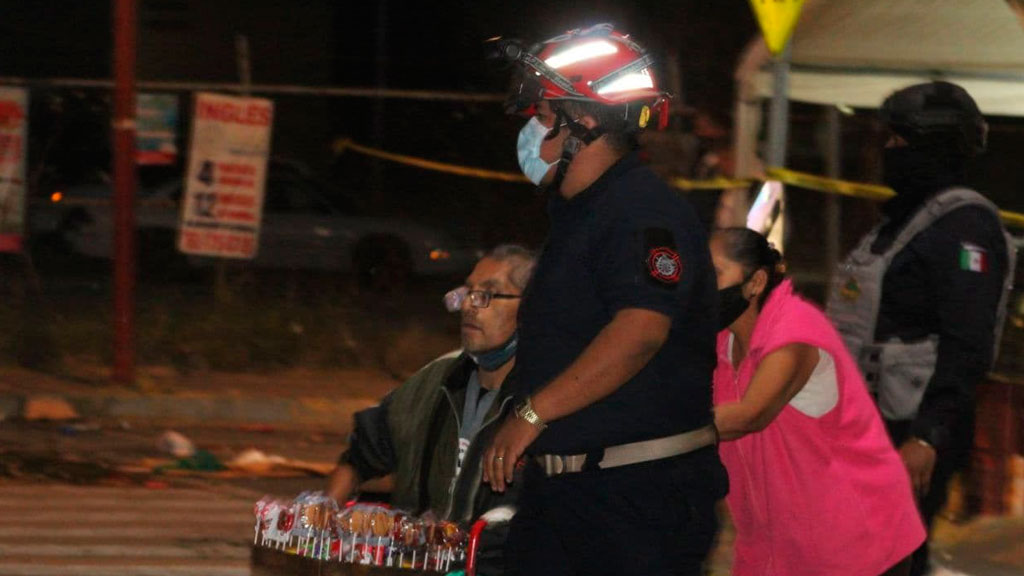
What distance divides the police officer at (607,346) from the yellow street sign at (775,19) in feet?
14.8

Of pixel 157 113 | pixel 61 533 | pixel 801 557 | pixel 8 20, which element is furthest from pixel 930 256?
pixel 8 20

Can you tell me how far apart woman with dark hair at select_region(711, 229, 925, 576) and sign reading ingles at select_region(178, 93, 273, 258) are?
911 centimetres

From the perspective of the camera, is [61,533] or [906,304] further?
[61,533]

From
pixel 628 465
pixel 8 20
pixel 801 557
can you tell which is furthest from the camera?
pixel 8 20

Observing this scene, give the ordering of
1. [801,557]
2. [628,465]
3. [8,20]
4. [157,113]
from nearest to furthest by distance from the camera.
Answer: [628,465]
[801,557]
[157,113]
[8,20]

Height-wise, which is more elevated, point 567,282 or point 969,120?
point 969,120

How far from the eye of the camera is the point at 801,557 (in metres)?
4.20

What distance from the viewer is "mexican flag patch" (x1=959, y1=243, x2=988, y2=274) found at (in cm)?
430

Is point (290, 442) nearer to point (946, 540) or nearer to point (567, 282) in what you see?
point (946, 540)

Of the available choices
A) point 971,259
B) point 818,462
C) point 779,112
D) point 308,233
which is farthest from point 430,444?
point 308,233

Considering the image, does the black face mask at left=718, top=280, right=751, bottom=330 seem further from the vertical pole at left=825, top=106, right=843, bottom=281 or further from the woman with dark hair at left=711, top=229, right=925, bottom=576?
→ the vertical pole at left=825, top=106, right=843, bottom=281

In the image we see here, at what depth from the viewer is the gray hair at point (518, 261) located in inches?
185

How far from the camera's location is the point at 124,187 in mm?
11375

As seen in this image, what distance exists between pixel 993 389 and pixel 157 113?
6985mm
